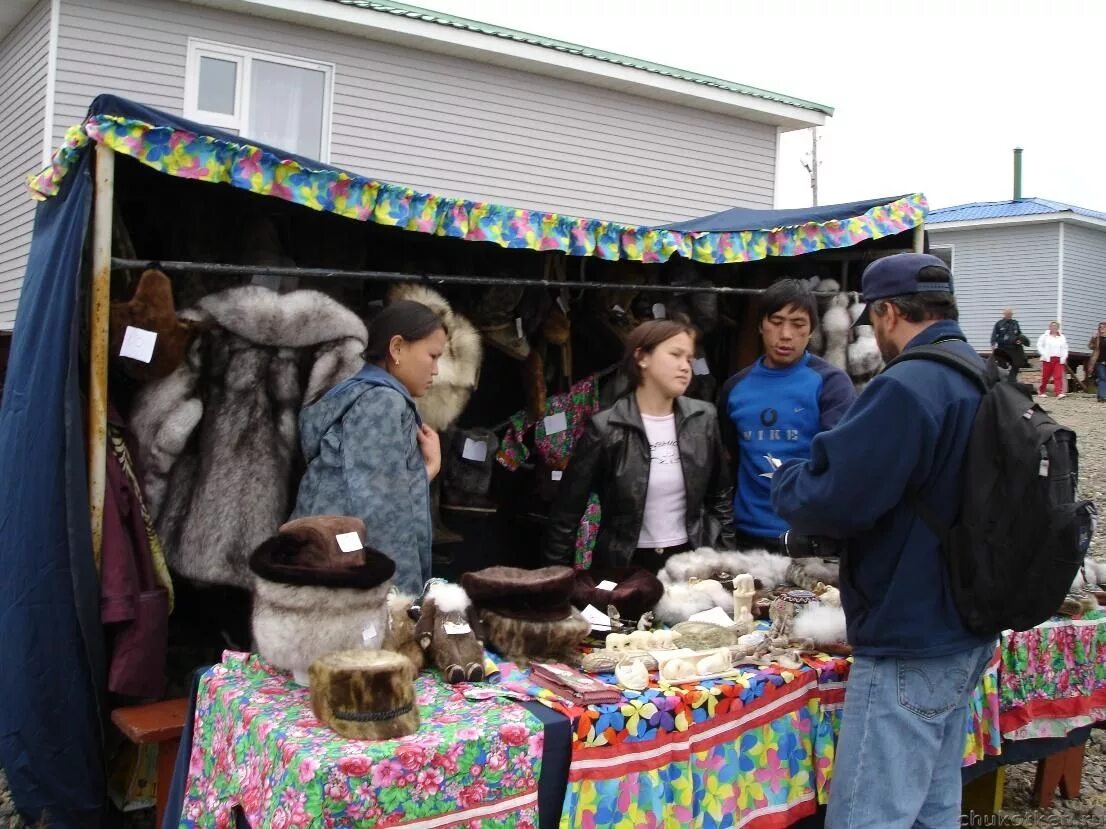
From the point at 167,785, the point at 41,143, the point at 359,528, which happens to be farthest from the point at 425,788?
the point at 41,143

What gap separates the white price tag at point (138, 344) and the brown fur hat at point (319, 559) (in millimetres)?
1160

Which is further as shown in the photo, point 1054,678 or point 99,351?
point 1054,678

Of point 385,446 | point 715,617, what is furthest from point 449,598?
point 715,617

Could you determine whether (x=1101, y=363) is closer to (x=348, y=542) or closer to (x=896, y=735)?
(x=896, y=735)

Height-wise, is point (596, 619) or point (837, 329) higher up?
point (837, 329)

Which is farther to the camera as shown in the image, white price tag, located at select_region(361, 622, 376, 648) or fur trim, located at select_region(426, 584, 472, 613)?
fur trim, located at select_region(426, 584, 472, 613)

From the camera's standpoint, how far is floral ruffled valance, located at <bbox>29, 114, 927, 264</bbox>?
298cm

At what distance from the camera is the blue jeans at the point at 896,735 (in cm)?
223

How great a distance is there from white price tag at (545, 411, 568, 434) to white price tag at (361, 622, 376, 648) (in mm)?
2553

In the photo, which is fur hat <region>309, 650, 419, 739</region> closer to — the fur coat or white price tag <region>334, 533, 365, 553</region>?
white price tag <region>334, 533, 365, 553</region>

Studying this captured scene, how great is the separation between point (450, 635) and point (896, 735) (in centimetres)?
105

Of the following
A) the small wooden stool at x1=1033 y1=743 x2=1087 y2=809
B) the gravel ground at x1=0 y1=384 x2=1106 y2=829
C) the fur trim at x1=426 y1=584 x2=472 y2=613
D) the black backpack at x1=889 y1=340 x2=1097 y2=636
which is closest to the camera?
the black backpack at x1=889 y1=340 x2=1097 y2=636

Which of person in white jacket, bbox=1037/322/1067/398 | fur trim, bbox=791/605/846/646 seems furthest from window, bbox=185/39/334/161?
person in white jacket, bbox=1037/322/1067/398

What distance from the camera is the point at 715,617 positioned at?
294cm
